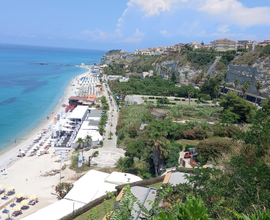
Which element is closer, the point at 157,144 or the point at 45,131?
the point at 157,144

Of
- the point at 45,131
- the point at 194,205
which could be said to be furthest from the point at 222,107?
the point at 194,205

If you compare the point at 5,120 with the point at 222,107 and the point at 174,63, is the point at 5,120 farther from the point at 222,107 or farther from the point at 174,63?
the point at 174,63

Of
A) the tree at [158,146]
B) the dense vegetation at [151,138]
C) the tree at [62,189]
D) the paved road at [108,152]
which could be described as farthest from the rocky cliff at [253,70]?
the tree at [62,189]

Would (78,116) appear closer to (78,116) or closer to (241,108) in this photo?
(78,116)

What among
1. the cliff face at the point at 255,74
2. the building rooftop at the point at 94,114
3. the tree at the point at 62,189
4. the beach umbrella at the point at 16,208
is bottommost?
the beach umbrella at the point at 16,208

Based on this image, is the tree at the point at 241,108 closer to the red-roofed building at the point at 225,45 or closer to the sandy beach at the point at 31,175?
the sandy beach at the point at 31,175

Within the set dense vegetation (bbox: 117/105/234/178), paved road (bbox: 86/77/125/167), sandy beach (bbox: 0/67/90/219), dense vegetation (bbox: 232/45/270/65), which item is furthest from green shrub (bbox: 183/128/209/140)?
dense vegetation (bbox: 232/45/270/65)

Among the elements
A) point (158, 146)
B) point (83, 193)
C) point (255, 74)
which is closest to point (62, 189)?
point (83, 193)

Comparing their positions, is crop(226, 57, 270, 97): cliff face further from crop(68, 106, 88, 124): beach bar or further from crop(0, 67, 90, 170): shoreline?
crop(0, 67, 90, 170): shoreline
